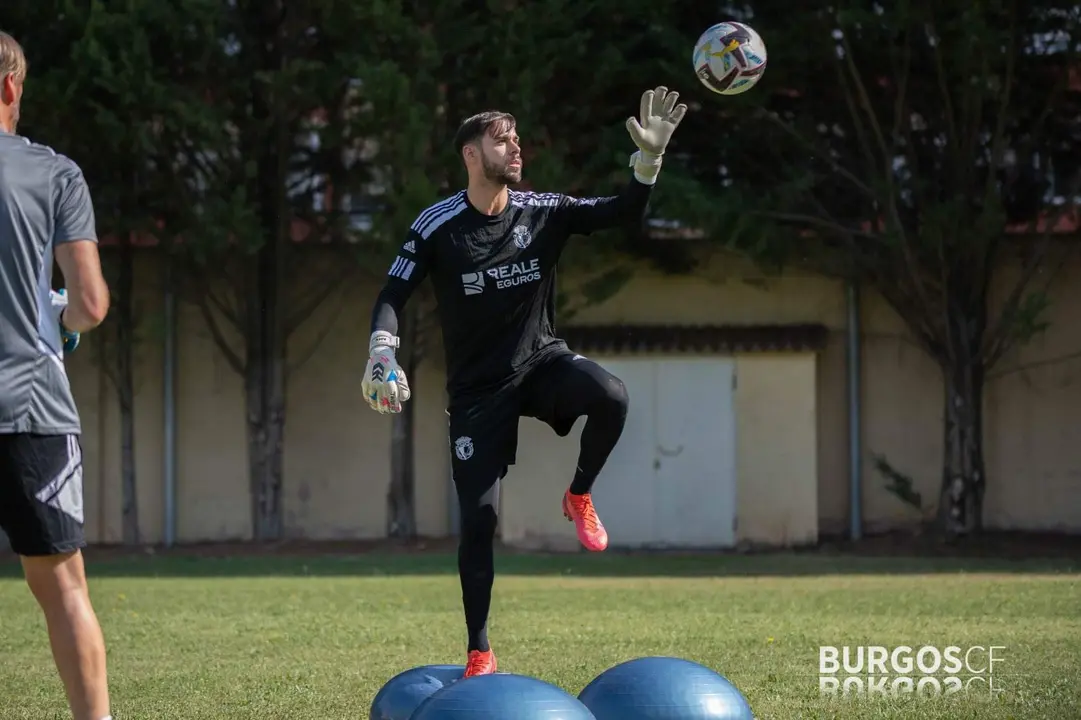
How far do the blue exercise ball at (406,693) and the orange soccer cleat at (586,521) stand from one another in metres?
1.27

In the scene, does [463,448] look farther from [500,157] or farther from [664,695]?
[664,695]

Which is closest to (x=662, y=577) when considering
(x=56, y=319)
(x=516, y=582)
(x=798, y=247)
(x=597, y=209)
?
(x=516, y=582)

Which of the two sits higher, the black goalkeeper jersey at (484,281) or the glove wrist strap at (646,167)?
the glove wrist strap at (646,167)

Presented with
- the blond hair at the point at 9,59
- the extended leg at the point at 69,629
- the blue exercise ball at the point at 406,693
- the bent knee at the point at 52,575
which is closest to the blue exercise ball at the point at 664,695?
the blue exercise ball at the point at 406,693

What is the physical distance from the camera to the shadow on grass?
1717cm

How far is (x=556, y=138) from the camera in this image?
20062 millimetres

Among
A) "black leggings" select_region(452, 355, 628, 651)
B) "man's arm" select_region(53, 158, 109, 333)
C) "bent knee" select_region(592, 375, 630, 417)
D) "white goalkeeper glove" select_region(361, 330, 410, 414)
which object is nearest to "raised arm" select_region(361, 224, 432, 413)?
"white goalkeeper glove" select_region(361, 330, 410, 414)

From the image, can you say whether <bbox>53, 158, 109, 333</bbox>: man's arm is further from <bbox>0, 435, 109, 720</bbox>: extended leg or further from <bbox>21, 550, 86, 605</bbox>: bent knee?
<bbox>21, 550, 86, 605</bbox>: bent knee

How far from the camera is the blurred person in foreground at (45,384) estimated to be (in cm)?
487

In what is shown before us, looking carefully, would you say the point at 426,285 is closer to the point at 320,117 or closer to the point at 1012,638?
the point at 320,117

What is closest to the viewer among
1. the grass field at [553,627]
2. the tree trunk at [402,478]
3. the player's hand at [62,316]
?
the player's hand at [62,316]

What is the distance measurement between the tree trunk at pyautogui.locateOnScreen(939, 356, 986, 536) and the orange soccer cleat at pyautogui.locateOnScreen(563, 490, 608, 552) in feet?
45.8

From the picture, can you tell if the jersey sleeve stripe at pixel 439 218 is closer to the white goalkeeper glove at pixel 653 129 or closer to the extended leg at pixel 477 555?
the white goalkeeper glove at pixel 653 129

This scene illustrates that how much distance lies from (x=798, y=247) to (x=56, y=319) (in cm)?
1609
